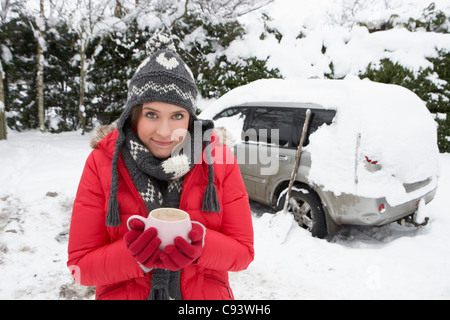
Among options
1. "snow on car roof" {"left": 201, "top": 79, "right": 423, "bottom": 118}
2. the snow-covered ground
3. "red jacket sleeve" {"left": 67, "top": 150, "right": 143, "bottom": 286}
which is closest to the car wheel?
the snow-covered ground

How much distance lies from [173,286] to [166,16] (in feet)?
33.6

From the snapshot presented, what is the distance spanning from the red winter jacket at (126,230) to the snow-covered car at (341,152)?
7.31 feet

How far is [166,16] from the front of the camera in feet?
32.2

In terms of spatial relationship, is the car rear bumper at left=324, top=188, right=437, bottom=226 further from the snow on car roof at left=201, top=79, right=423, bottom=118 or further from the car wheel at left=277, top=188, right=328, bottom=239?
the snow on car roof at left=201, top=79, right=423, bottom=118

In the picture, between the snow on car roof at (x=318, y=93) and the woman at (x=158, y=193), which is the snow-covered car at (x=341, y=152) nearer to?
the snow on car roof at (x=318, y=93)

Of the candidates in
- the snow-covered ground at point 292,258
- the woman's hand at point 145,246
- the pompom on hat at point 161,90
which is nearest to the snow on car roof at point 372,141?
the snow-covered ground at point 292,258

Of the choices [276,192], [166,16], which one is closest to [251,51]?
Result: [166,16]

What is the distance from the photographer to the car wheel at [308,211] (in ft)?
12.0

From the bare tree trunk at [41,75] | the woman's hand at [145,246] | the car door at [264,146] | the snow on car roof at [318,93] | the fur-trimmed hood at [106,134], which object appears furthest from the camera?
the bare tree trunk at [41,75]

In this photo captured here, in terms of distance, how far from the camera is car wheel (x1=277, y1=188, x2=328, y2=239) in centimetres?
367

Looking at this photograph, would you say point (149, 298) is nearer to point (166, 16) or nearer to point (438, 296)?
point (438, 296)

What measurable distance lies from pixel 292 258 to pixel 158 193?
245 centimetres

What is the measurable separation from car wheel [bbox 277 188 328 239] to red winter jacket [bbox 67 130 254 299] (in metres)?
2.43

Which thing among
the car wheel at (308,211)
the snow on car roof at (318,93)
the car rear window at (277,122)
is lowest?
the car wheel at (308,211)
